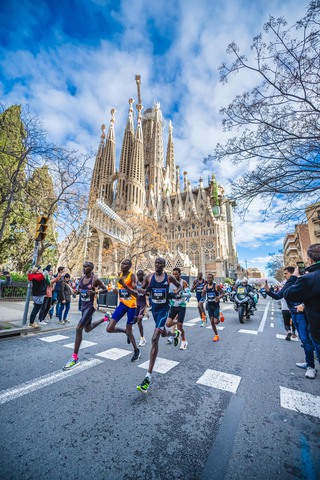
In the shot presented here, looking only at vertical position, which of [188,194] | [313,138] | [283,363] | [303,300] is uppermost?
[188,194]

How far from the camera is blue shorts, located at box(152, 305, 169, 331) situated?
343 cm

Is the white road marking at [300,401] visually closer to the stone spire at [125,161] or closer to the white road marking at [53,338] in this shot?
the white road marking at [53,338]

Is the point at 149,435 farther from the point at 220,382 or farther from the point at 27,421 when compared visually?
the point at 220,382

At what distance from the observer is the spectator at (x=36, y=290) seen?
20.6ft

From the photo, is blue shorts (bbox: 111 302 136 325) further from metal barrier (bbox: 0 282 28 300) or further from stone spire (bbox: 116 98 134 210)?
stone spire (bbox: 116 98 134 210)

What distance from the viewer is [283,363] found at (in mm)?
4336

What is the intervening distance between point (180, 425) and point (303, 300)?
1940 mm

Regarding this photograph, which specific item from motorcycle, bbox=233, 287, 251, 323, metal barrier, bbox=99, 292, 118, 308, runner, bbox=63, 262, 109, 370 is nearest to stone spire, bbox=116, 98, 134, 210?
metal barrier, bbox=99, 292, 118, 308

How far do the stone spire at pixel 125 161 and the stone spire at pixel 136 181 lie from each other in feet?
5.08

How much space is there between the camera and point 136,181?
5919 cm

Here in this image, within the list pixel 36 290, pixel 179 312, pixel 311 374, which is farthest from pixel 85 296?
pixel 311 374

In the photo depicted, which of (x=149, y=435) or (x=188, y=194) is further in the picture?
(x=188, y=194)

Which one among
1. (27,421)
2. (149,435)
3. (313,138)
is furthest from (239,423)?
(313,138)

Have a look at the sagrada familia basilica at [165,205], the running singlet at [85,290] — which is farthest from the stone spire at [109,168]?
the running singlet at [85,290]
